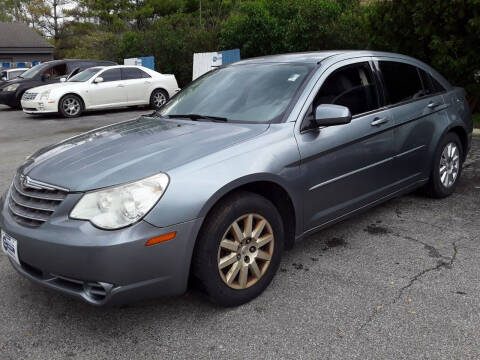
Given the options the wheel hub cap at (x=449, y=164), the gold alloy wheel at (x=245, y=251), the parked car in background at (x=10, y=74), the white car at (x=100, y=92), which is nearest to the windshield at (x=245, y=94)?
the gold alloy wheel at (x=245, y=251)

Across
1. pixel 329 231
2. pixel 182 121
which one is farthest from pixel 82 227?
pixel 329 231

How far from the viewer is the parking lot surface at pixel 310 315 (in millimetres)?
2588

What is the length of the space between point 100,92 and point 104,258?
12275 millimetres

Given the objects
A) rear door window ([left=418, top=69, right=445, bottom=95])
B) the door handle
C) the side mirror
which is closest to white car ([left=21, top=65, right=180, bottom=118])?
rear door window ([left=418, top=69, right=445, bottom=95])

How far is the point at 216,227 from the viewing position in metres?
2.76

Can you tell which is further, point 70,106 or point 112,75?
point 112,75

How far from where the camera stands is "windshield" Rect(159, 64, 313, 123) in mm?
3533

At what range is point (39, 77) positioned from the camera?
54.6 ft

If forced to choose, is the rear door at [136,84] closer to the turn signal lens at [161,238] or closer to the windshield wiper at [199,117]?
the windshield wiper at [199,117]

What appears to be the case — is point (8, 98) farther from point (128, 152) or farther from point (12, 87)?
point (128, 152)

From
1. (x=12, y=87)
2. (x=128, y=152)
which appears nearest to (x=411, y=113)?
(x=128, y=152)

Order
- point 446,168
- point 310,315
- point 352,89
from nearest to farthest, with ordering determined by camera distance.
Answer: point 310,315 < point 352,89 < point 446,168

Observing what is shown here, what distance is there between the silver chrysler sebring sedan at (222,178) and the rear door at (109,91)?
1024cm

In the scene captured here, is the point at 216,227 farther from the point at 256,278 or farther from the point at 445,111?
the point at 445,111
